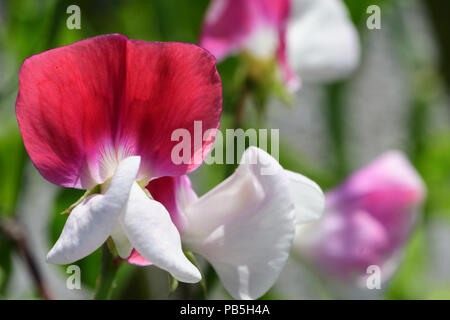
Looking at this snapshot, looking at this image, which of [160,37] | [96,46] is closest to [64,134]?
[96,46]

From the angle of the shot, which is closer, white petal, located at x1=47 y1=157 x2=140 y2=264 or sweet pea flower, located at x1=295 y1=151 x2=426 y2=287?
white petal, located at x1=47 y1=157 x2=140 y2=264

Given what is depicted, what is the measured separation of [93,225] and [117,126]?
0.16 feet

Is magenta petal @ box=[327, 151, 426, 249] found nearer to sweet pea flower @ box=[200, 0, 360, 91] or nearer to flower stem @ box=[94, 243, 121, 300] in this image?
sweet pea flower @ box=[200, 0, 360, 91]

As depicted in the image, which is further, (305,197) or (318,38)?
(318,38)

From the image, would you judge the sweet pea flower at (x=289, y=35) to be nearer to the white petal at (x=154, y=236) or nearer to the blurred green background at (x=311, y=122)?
the blurred green background at (x=311, y=122)

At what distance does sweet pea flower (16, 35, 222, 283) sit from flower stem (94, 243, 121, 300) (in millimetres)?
15

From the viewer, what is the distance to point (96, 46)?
0.27 meters

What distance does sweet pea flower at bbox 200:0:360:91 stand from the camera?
1.53 ft

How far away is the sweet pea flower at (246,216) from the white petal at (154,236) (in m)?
0.02

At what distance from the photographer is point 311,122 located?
111 centimetres

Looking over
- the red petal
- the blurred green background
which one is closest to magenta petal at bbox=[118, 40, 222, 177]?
the red petal

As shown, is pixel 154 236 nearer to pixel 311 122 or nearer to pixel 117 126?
pixel 117 126

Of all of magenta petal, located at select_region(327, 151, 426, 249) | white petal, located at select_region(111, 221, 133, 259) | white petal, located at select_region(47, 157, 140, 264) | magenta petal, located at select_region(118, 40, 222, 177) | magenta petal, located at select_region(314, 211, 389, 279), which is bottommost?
magenta petal, located at select_region(314, 211, 389, 279)

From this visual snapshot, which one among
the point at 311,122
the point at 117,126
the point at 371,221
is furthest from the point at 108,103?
the point at 311,122
